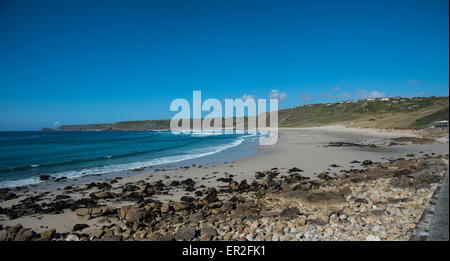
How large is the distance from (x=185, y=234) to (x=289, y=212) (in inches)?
116

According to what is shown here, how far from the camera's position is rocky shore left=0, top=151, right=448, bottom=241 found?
18.2ft

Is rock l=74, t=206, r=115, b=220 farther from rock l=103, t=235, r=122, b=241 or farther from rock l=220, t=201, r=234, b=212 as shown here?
rock l=220, t=201, r=234, b=212

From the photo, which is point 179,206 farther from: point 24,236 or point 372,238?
point 372,238

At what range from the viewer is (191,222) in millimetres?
6816

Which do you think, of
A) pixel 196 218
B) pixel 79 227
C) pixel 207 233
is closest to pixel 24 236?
pixel 79 227

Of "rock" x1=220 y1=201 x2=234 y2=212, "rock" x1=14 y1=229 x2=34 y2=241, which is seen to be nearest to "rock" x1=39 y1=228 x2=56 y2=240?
"rock" x1=14 y1=229 x2=34 y2=241

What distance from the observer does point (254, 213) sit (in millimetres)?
7102

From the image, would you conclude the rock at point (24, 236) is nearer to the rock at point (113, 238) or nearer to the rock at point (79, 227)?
the rock at point (79, 227)

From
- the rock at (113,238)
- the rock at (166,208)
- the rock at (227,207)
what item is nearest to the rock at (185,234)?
the rock at (113,238)
